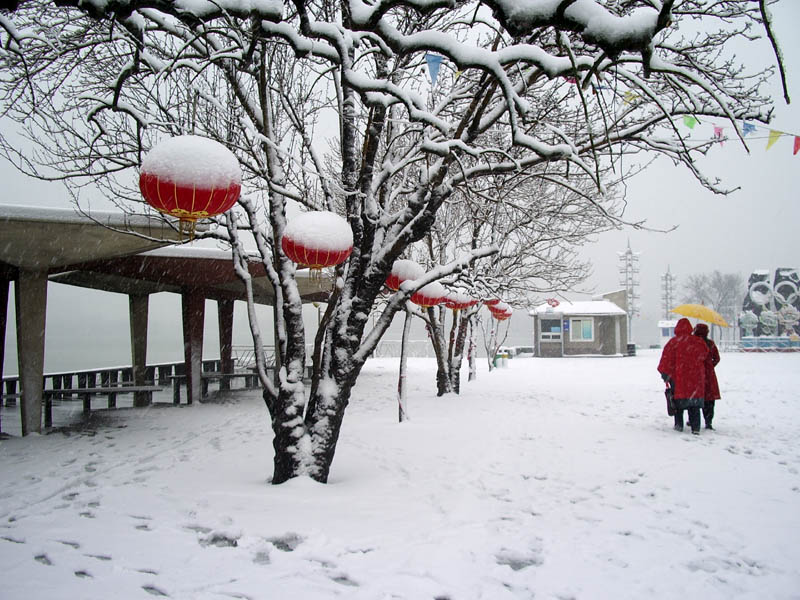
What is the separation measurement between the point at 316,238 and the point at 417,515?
2628 mm

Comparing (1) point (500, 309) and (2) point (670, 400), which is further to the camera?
(1) point (500, 309)

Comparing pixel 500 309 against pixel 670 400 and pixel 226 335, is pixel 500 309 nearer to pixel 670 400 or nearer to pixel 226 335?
pixel 670 400

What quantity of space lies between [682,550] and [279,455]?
3614mm

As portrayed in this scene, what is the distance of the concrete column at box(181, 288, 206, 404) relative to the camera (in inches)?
496

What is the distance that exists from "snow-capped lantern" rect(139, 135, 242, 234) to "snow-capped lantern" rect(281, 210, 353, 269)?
823mm

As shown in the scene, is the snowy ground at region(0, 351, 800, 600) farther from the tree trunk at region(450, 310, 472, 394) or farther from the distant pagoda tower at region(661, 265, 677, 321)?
the distant pagoda tower at region(661, 265, 677, 321)

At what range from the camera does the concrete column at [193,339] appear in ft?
41.3

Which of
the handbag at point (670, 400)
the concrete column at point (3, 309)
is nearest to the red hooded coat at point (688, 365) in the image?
the handbag at point (670, 400)

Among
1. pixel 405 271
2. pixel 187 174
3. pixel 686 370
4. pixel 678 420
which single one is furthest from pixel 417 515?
pixel 678 420

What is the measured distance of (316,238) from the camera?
4133 mm

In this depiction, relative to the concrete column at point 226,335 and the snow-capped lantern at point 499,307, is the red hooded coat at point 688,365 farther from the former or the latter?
the concrete column at point 226,335

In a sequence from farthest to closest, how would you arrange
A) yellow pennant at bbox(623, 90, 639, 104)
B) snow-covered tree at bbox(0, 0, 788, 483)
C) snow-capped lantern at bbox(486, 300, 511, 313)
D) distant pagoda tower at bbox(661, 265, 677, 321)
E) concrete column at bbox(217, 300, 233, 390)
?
distant pagoda tower at bbox(661, 265, 677, 321) → concrete column at bbox(217, 300, 233, 390) → snow-capped lantern at bbox(486, 300, 511, 313) → yellow pennant at bbox(623, 90, 639, 104) → snow-covered tree at bbox(0, 0, 788, 483)

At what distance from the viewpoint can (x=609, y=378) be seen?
17203 millimetres

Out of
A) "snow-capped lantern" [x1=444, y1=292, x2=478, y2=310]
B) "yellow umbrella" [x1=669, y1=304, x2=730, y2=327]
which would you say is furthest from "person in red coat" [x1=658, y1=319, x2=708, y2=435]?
"snow-capped lantern" [x1=444, y1=292, x2=478, y2=310]
